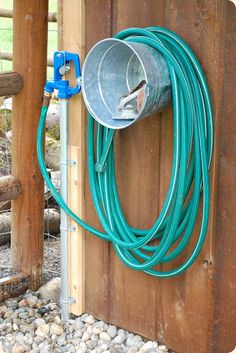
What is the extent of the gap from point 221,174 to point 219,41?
1.61 ft

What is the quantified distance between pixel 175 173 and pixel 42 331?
1083 mm

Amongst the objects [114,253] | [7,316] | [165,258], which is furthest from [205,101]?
[7,316]

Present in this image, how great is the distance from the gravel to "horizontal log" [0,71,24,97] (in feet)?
3.40

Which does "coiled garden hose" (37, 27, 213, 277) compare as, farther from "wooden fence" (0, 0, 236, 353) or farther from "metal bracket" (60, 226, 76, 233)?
"metal bracket" (60, 226, 76, 233)

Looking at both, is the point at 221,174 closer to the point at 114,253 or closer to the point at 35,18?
the point at 114,253

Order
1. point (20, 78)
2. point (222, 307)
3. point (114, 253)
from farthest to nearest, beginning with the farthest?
1. point (20, 78)
2. point (114, 253)
3. point (222, 307)

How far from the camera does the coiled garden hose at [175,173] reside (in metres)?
2.59

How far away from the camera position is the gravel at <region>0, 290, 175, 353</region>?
3.09 m

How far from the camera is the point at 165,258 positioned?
9.31 ft

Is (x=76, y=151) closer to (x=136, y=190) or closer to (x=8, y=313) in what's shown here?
(x=136, y=190)

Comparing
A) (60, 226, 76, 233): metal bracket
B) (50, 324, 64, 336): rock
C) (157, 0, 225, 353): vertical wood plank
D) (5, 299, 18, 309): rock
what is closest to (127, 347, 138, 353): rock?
(157, 0, 225, 353): vertical wood plank

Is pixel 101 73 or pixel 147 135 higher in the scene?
pixel 101 73

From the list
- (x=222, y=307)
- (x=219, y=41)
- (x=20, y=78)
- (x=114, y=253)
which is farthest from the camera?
(x=20, y=78)

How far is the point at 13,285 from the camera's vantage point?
351cm
